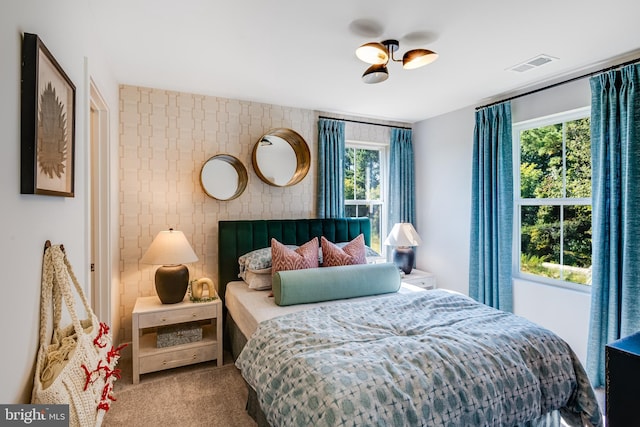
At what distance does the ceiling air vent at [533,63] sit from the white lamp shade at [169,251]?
306cm

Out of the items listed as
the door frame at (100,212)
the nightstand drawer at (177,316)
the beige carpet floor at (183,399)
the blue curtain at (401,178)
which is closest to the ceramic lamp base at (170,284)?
the nightstand drawer at (177,316)

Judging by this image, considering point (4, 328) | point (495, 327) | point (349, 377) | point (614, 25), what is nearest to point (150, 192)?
point (4, 328)

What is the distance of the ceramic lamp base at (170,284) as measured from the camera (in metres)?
2.77

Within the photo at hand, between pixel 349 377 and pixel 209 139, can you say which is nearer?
pixel 349 377

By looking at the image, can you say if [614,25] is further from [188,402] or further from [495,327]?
[188,402]

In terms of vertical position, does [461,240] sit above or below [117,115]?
below

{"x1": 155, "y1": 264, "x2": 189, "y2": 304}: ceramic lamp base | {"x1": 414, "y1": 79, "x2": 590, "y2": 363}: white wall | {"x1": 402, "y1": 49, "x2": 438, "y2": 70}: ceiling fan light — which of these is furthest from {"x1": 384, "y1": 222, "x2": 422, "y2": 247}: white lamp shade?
{"x1": 155, "y1": 264, "x2": 189, "y2": 304}: ceramic lamp base

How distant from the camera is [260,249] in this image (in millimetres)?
3295

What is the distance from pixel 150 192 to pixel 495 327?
294cm

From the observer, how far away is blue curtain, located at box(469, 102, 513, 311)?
129 inches

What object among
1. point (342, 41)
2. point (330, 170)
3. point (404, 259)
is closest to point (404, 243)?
point (404, 259)

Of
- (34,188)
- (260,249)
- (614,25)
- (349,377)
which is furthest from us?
(260,249)

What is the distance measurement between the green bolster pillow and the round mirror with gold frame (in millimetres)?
1315

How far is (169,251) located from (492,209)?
3.05m
